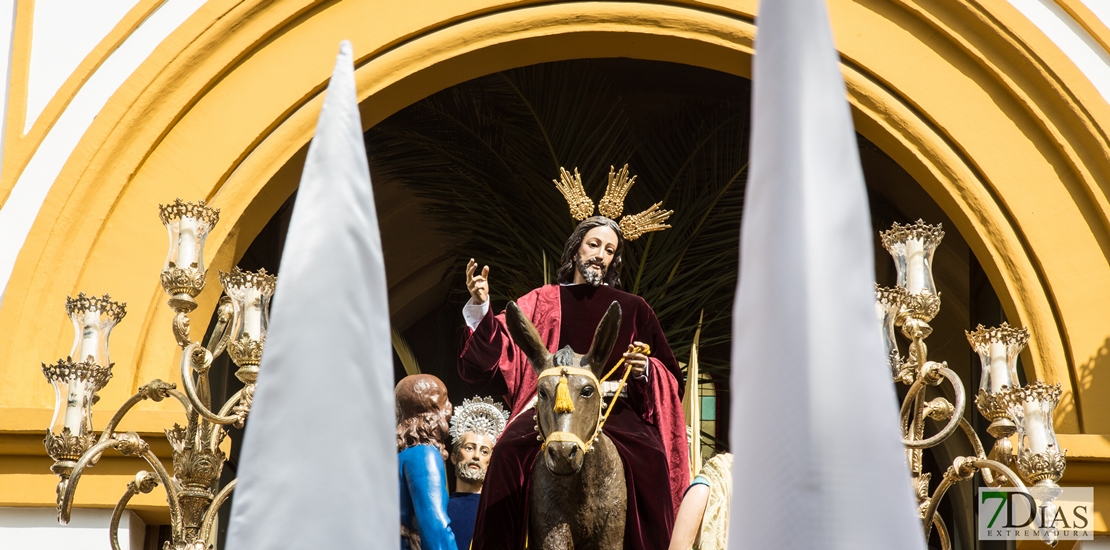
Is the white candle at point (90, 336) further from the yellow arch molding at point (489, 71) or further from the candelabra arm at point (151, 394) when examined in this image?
the yellow arch molding at point (489, 71)

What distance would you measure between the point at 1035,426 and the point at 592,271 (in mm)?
1934

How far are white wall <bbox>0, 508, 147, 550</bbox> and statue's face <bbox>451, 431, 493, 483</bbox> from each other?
169cm

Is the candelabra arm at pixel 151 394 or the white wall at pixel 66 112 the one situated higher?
the white wall at pixel 66 112

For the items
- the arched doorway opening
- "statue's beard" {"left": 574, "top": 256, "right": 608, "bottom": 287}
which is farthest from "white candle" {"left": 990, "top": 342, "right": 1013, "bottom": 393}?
the arched doorway opening

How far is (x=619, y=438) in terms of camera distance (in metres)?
5.41

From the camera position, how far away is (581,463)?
466 centimetres

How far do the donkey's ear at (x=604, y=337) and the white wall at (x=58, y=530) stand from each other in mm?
2900

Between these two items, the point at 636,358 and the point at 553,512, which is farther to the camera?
the point at 636,358

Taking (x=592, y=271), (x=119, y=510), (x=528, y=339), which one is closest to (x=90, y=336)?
(x=119, y=510)

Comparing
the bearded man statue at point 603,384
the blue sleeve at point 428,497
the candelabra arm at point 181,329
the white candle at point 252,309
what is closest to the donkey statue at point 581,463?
the bearded man statue at point 603,384

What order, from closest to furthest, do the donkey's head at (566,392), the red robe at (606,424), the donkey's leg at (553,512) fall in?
1. the donkey's head at (566,392)
2. the donkey's leg at (553,512)
3. the red robe at (606,424)

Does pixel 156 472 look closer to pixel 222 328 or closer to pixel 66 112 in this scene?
pixel 222 328

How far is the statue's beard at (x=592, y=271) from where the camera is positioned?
242 inches

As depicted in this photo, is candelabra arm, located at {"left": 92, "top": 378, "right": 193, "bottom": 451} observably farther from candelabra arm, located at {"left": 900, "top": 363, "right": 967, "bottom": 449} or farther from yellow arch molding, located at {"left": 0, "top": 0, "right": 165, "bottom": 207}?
candelabra arm, located at {"left": 900, "top": 363, "right": 967, "bottom": 449}
